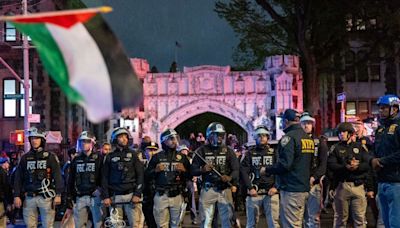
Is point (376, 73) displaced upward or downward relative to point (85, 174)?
upward

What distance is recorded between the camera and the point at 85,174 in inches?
467

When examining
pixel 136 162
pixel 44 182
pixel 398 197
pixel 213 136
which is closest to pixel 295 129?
pixel 398 197

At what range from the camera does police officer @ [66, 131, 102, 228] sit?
11836 millimetres

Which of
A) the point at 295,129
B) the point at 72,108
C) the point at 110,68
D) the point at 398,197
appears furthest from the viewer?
the point at 72,108

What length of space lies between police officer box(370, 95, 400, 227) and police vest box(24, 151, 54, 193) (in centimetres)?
553

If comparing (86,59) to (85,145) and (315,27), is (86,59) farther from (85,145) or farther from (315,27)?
(315,27)

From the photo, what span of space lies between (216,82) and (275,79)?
2.83 meters

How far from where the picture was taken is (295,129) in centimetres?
964

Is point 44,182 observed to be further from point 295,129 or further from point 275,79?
point 275,79

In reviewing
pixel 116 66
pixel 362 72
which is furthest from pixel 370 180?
pixel 362 72

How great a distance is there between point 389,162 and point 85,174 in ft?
17.7

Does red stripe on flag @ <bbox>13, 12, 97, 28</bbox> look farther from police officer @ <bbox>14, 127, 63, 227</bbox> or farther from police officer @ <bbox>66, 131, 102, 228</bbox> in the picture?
police officer @ <bbox>66, 131, 102, 228</bbox>

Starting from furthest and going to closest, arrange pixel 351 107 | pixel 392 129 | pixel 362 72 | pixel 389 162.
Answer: pixel 351 107 < pixel 362 72 < pixel 392 129 < pixel 389 162

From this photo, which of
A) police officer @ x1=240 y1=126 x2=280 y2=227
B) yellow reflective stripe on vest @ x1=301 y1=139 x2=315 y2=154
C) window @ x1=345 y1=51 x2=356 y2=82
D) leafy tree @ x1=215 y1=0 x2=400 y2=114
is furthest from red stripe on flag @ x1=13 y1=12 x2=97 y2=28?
window @ x1=345 y1=51 x2=356 y2=82
